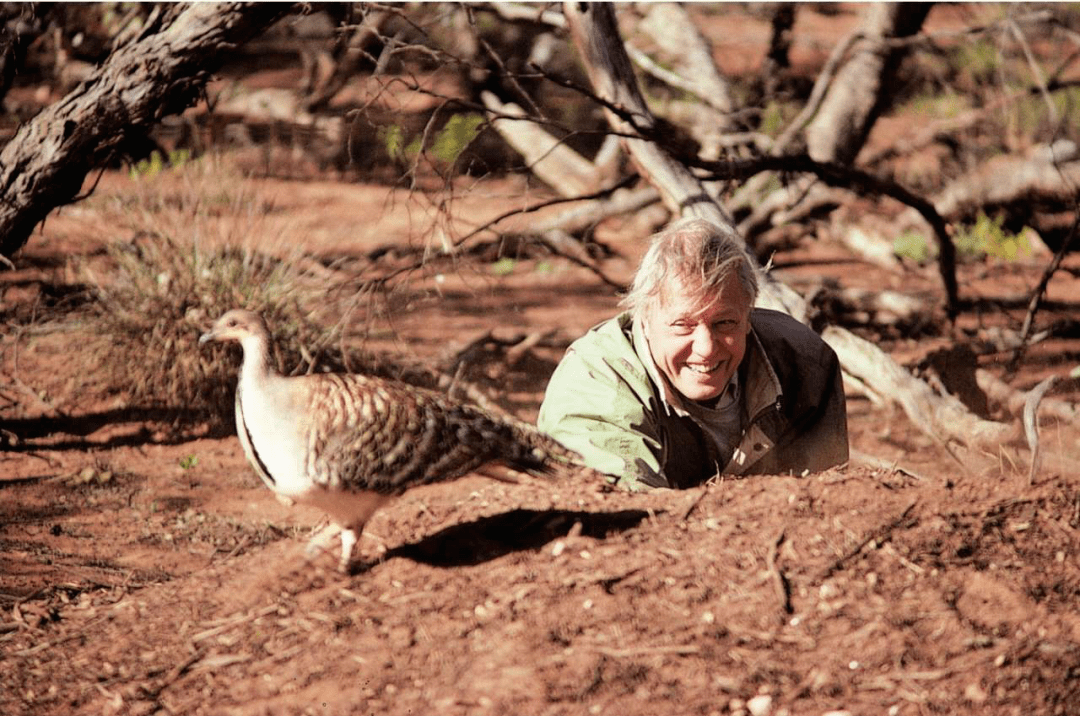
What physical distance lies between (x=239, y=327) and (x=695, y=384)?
180cm

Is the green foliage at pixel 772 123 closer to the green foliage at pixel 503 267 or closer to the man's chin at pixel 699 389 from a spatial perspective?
the green foliage at pixel 503 267

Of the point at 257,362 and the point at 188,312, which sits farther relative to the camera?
the point at 188,312

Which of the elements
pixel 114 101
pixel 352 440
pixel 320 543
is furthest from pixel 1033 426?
pixel 114 101

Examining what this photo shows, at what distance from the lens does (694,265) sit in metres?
4.43

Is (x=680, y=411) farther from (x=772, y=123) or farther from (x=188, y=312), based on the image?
(x=772, y=123)

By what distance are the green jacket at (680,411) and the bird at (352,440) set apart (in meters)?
0.42

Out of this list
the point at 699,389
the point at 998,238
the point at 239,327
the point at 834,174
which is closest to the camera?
the point at 239,327

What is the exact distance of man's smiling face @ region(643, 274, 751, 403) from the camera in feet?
14.6

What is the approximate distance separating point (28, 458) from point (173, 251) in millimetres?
1526

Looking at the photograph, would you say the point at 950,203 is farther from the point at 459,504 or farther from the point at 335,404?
the point at 335,404

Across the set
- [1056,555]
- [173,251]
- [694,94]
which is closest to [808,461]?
[1056,555]

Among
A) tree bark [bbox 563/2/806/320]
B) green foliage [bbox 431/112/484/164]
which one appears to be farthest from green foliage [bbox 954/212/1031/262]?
green foliage [bbox 431/112/484/164]

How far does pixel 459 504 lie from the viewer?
14.4 ft

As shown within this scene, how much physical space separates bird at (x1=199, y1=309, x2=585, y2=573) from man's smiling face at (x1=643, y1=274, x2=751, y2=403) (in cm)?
74
